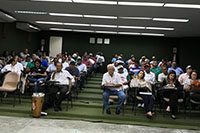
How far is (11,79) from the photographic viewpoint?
5.86 meters

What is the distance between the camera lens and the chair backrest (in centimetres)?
580

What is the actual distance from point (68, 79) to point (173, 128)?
9.44 feet

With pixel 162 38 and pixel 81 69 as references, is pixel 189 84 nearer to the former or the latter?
pixel 81 69

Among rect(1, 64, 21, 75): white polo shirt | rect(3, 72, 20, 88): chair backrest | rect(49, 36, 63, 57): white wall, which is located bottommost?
rect(3, 72, 20, 88): chair backrest

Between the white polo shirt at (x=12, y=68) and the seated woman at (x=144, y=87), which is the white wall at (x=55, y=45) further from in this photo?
the seated woman at (x=144, y=87)

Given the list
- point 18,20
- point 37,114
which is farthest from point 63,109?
point 18,20

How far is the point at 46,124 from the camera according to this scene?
174 inches

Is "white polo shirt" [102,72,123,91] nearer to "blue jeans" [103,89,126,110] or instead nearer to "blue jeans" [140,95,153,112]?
"blue jeans" [103,89,126,110]

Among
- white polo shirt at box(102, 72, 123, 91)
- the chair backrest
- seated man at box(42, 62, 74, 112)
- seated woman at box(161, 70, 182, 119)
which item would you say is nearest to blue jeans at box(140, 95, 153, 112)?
seated woman at box(161, 70, 182, 119)

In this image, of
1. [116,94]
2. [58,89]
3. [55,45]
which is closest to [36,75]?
[58,89]

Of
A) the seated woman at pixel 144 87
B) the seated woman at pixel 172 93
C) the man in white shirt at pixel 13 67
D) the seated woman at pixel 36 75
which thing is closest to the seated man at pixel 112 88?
the seated woman at pixel 144 87

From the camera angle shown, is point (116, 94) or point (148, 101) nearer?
point (148, 101)

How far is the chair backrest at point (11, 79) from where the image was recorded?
5801 mm

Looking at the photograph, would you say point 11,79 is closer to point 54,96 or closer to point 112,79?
point 54,96
